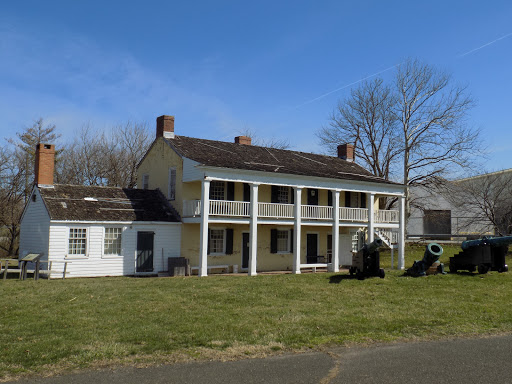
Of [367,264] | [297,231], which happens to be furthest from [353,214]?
[367,264]

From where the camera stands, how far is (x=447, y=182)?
36281mm

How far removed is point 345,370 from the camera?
24.1ft

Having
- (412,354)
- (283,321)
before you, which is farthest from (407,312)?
(412,354)

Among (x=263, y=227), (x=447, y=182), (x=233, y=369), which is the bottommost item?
(x=233, y=369)

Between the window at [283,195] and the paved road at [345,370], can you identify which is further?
the window at [283,195]

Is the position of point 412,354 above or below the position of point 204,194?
below

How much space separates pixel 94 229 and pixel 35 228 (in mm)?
3011

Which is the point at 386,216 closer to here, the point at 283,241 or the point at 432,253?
the point at 283,241

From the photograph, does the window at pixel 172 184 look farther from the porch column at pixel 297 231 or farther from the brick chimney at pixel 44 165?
the porch column at pixel 297 231

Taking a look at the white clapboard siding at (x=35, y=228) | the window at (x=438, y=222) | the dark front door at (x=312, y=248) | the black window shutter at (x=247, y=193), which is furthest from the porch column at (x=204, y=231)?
the window at (x=438, y=222)

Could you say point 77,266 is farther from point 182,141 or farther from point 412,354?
point 412,354

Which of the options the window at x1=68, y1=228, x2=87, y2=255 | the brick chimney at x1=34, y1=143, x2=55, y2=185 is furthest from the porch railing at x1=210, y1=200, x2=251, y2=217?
the brick chimney at x1=34, y1=143, x2=55, y2=185

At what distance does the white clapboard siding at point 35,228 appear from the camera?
70.3 ft

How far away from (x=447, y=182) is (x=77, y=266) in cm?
2633
